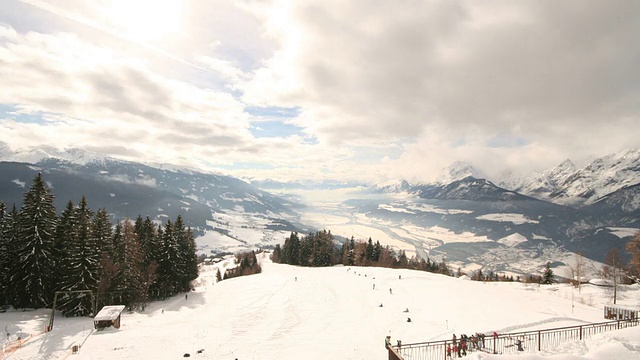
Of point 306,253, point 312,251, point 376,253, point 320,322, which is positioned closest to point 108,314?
point 320,322

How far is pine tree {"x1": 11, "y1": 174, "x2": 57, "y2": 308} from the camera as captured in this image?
35.6 m

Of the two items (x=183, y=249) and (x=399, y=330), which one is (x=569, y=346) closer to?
(x=399, y=330)

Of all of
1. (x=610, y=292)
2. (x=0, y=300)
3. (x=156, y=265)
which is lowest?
(x=0, y=300)

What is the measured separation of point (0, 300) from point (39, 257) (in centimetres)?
699

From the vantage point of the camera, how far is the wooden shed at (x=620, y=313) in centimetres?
2998

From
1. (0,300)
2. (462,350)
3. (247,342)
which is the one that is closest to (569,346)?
(462,350)

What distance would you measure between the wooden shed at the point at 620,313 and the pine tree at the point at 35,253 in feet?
222

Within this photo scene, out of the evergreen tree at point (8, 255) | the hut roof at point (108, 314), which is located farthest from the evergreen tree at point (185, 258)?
the hut roof at point (108, 314)

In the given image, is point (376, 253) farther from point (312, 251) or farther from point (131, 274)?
point (131, 274)

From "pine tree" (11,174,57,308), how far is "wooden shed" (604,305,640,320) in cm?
6752

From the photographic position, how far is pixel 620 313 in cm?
3103

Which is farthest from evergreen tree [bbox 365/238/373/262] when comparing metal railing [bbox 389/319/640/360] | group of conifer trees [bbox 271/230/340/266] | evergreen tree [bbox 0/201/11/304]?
evergreen tree [bbox 0/201/11/304]

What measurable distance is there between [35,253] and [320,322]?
36.5 m

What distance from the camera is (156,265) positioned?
168 ft
